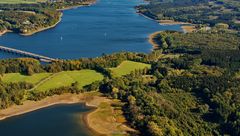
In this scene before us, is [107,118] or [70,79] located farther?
[70,79]

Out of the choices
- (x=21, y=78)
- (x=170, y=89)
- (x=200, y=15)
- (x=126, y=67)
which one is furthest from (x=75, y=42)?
(x=200, y=15)

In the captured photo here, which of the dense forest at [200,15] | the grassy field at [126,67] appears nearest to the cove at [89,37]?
the dense forest at [200,15]

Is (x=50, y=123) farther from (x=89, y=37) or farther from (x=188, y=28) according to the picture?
(x=188, y=28)

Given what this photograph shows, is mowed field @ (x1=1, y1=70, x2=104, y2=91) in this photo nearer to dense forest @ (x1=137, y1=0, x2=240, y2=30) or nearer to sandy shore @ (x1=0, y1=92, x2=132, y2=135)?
sandy shore @ (x1=0, y1=92, x2=132, y2=135)

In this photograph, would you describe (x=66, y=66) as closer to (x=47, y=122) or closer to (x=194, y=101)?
(x=47, y=122)

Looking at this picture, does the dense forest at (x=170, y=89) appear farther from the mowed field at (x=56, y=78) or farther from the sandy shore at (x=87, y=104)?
the mowed field at (x=56, y=78)

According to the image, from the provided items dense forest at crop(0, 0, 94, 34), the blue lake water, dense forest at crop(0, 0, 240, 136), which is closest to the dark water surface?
the blue lake water

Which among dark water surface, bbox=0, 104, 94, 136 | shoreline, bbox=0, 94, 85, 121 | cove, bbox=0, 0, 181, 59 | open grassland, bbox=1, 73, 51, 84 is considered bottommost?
dark water surface, bbox=0, 104, 94, 136
